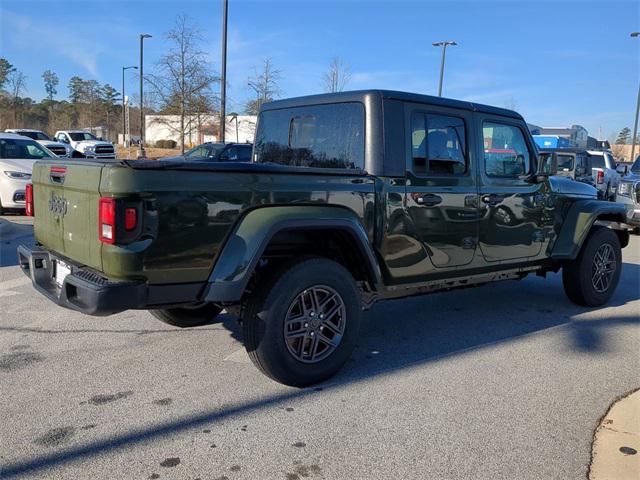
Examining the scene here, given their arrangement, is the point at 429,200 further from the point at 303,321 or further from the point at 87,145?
the point at 87,145

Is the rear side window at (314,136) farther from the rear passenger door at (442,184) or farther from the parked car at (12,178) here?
the parked car at (12,178)

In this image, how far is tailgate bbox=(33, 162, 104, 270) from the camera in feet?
10.3

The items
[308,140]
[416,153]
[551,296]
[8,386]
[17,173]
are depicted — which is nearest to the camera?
[8,386]

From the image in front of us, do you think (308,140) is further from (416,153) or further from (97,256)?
(97,256)

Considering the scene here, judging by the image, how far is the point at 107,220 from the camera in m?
2.96

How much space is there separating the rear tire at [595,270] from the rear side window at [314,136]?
9.93 ft

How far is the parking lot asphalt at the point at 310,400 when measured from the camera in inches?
111

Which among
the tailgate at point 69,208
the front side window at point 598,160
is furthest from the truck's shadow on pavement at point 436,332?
the front side window at point 598,160

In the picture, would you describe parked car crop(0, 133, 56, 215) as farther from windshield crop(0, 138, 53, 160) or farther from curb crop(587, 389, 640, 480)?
curb crop(587, 389, 640, 480)

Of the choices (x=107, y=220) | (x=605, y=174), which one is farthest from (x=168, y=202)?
(x=605, y=174)

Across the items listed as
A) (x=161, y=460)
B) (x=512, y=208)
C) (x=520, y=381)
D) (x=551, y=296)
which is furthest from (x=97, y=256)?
(x=551, y=296)

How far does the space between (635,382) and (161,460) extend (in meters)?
3.27

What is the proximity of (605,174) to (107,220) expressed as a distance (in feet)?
55.8

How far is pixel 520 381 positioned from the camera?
3.91 m
